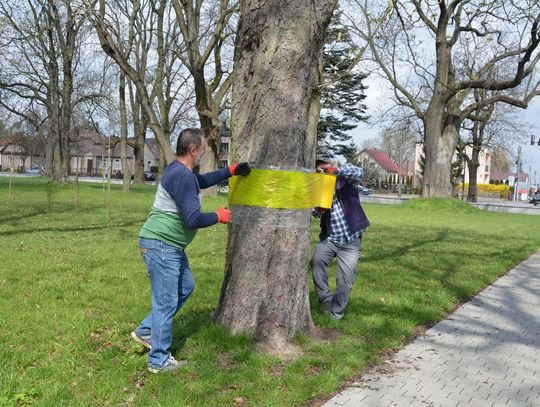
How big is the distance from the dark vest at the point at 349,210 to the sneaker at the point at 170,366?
87.8 inches

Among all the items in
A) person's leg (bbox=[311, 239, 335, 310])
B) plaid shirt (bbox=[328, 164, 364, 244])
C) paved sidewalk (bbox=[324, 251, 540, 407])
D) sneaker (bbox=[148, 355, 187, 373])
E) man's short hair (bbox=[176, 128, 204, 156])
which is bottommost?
paved sidewalk (bbox=[324, 251, 540, 407])

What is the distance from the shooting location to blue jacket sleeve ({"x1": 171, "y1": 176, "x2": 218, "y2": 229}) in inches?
165

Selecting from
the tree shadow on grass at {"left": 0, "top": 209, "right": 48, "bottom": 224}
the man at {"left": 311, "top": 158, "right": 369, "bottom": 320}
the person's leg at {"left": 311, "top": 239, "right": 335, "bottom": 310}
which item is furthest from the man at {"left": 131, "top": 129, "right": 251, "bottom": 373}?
the tree shadow on grass at {"left": 0, "top": 209, "right": 48, "bottom": 224}

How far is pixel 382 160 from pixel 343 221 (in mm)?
109230

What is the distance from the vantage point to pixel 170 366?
450 cm

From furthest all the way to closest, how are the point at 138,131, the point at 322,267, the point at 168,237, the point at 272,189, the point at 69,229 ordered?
the point at 138,131
the point at 69,229
the point at 322,267
the point at 272,189
the point at 168,237

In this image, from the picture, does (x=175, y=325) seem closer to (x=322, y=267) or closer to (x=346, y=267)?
(x=322, y=267)

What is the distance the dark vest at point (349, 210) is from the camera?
236 inches

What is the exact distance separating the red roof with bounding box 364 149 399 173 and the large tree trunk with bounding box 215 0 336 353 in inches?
4070

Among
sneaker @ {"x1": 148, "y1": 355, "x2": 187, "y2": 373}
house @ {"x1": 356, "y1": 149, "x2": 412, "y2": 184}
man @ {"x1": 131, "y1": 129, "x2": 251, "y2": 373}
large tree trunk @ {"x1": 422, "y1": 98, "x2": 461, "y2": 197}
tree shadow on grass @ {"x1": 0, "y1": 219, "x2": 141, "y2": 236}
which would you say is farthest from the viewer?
house @ {"x1": 356, "y1": 149, "x2": 412, "y2": 184}

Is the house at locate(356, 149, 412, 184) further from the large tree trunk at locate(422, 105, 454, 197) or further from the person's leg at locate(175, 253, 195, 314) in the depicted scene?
the person's leg at locate(175, 253, 195, 314)

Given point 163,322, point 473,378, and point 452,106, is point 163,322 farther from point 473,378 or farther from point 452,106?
point 452,106

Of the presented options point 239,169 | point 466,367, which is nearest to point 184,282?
point 239,169

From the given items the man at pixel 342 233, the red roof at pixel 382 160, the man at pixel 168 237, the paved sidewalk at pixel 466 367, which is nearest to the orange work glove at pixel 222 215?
the man at pixel 168 237
